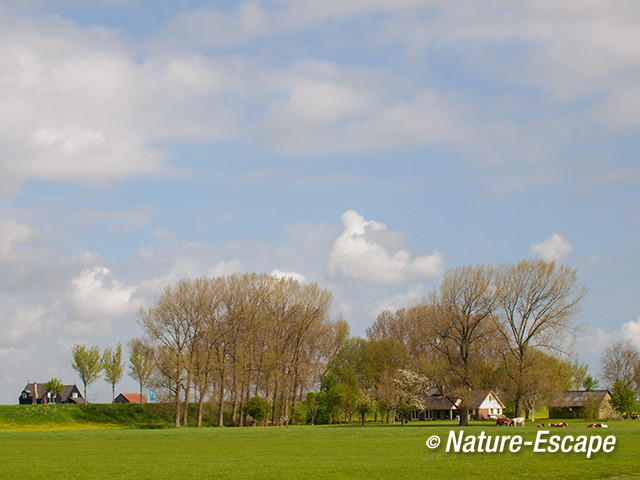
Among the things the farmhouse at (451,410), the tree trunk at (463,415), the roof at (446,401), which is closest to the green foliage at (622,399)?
the roof at (446,401)

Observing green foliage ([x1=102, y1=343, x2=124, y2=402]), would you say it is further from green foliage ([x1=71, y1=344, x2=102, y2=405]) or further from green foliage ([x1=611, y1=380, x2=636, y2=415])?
green foliage ([x1=611, y1=380, x2=636, y2=415])

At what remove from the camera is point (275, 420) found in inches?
3302

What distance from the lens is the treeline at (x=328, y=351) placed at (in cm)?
6862

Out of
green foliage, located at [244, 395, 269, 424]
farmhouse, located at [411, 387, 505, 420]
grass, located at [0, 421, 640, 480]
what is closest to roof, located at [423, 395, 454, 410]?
farmhouse, located at [411, 387, 505, 420]

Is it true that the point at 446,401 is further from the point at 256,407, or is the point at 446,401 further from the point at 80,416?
the point at 80,416

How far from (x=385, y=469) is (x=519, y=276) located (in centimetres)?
4994

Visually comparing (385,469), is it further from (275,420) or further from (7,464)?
(275,420)

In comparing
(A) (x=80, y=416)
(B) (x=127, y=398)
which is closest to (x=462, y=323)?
(A) (x=80, y=416)

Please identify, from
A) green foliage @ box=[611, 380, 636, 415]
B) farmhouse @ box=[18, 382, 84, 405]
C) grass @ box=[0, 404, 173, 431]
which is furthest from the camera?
farmhouse @ box=[18, 382, 84, 405]

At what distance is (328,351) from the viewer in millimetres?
91625

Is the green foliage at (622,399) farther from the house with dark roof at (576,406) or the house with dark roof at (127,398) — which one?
the house with dark roof at (127,398)

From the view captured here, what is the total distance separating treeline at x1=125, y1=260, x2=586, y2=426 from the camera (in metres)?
68.6

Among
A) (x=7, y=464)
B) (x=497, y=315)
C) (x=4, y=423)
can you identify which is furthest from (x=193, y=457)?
(x=4, y=423)

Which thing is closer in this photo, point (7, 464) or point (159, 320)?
point (7, 464)
